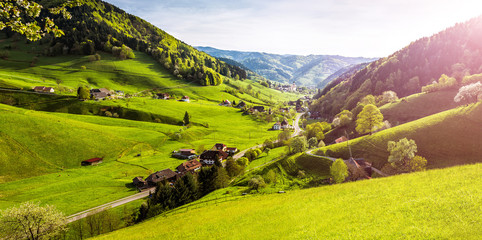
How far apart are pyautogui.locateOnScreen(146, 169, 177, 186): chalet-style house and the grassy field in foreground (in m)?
46.8

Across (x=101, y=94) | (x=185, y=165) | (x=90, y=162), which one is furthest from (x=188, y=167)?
(x=101, y=94)

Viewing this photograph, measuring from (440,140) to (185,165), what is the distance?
8877 cm

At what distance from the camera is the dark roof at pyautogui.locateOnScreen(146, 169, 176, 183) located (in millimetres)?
75875

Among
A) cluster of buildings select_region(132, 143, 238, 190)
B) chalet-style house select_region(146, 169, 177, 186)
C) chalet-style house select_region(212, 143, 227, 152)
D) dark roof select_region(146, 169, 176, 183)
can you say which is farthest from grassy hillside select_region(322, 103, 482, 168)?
dark roof select_region(146, 169, 176, 183)

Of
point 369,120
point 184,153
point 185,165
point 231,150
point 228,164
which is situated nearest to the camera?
point 369,120

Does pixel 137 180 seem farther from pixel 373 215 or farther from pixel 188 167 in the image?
pixel 373 215

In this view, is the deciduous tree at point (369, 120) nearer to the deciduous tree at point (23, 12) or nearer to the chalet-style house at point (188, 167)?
the chalet-style house at point (188, 167)

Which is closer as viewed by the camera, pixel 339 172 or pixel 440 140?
pixel 339 172

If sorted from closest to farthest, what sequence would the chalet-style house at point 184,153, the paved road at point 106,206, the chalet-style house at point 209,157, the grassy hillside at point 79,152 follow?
the paved road at point 106,206, the grassy hillside at point 79,152, the chalet-style house at point 209,157, the chalet-style house at point 184,153

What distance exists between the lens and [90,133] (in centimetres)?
9988

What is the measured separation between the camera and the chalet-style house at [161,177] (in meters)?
75.6

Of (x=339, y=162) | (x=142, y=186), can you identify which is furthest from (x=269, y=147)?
(x=142, y=186)

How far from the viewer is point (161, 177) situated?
78438 millimetres

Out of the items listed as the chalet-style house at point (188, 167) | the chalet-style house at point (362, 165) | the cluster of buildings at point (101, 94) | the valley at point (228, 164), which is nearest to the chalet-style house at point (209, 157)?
the valley at point (228, 164)
